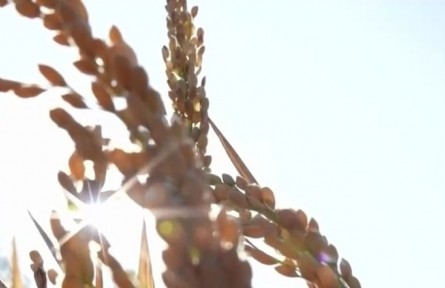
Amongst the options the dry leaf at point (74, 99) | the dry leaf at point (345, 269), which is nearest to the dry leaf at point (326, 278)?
the dry leaf at point (345, 269)

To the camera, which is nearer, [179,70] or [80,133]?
[80,133]

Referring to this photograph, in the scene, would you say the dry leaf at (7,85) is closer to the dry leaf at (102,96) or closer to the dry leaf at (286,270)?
A: the dry leaf at (102,96)

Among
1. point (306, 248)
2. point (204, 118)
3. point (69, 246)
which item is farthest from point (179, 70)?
point (69, 246)

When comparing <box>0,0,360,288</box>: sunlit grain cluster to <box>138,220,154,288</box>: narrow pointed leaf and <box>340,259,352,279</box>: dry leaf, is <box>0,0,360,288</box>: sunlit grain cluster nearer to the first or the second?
<box>340,259,352,279</box>: dry leaf

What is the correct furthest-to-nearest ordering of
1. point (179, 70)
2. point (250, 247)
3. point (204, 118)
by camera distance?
point (179, 70) → point (204, 118) → point (250, 247)

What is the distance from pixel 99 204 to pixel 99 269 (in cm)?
18

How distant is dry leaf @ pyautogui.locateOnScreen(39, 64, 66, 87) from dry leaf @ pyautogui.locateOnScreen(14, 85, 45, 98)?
0.5 inches

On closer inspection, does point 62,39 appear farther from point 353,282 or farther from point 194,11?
point 194,11

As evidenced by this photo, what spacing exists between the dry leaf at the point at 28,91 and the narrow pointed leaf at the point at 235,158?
1.68ft

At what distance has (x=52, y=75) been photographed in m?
0.46

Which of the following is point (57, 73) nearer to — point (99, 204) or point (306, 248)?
point (99, 204)

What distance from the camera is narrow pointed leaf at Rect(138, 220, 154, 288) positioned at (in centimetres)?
71

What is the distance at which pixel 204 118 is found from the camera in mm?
1026

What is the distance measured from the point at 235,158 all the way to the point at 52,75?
0.59 metres
